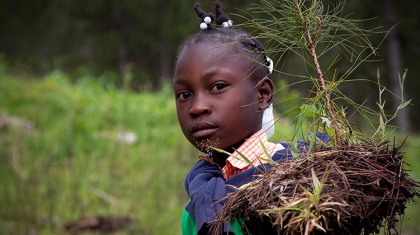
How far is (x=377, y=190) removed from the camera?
0.98 meters

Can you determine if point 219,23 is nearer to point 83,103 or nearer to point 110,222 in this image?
point 110,222

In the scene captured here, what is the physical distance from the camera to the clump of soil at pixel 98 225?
4137 mm

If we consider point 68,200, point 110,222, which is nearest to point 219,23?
point 110,222

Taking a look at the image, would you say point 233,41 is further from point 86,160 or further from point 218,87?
point 86,160

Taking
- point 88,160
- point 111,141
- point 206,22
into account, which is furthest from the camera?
point 111,141

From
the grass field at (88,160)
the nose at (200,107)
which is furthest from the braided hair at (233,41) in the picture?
the grass field at (88,160)

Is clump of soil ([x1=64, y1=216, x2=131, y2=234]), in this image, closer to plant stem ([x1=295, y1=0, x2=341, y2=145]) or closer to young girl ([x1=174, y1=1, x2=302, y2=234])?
young girl ([x1=174, y1=1, x2=302, y2=234])

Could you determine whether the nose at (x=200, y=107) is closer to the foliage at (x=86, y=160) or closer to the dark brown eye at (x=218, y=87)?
the dark brown eye at (x=218, y=87)

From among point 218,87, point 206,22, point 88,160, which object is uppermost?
point 88,160

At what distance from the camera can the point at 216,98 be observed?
1.53 m

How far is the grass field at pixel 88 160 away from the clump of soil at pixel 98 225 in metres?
0.08

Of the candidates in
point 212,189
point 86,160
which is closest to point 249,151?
point 212,189

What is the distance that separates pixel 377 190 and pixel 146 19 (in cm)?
1658

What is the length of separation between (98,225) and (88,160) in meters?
1.22
